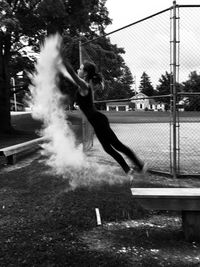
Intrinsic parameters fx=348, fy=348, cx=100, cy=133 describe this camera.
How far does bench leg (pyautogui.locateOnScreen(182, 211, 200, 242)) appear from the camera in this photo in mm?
4152

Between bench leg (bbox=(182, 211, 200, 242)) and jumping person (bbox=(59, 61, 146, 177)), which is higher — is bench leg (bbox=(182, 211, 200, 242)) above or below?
below

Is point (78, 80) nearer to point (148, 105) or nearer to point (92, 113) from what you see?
point (92, 113)

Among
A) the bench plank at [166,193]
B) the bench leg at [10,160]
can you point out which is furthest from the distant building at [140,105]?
the bench plank at [166,193]

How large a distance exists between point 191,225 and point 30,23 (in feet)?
47.5

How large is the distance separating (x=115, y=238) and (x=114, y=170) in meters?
3.53

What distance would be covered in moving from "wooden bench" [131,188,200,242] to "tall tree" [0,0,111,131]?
11605 millimetres

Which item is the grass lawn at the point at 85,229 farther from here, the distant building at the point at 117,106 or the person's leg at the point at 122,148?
the distant building at the point at 117,106

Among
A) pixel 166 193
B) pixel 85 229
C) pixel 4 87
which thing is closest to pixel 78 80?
pixel 166 193

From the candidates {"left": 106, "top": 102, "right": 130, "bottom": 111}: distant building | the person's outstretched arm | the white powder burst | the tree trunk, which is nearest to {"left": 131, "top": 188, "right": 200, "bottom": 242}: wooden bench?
the person's outstretched arm

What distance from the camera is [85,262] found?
11.5ft

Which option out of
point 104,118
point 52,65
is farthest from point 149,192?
point 52,65

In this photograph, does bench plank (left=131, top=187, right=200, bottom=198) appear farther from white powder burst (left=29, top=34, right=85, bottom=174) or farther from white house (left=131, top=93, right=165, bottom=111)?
white house (left=131, top=93, right=165, bottom=111)

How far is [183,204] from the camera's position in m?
4.12

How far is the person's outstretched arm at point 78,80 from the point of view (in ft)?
12.4
